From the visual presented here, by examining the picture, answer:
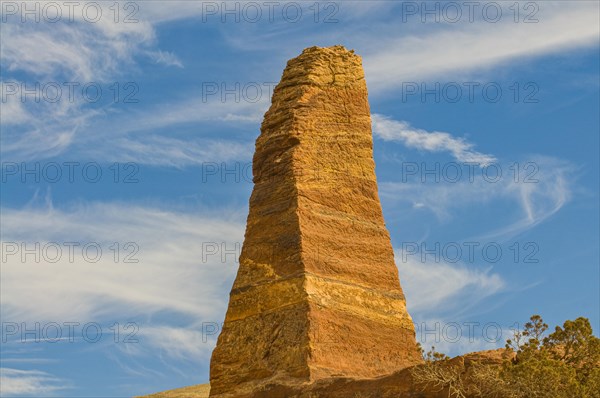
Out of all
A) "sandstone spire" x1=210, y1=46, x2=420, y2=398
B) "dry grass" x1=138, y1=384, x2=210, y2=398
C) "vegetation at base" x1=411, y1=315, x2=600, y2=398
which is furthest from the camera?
"dry grass" x1=138, y1=384, x2=210, y2=398

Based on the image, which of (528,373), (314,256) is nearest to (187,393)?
(314,256)

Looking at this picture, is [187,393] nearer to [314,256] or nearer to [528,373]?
[314,256]

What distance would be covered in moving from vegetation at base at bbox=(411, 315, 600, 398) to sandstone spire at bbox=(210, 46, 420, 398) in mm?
4824

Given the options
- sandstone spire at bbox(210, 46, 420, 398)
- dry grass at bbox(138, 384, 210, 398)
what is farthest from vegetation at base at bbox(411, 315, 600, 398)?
dry grass at bbox(138, 384, 210, 398)

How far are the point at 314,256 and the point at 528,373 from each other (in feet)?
30.7

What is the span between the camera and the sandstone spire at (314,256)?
3569cm

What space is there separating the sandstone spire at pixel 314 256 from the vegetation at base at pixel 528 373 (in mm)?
4824

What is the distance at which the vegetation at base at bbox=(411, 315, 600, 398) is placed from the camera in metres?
30.0

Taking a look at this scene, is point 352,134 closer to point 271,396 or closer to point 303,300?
point 303,300

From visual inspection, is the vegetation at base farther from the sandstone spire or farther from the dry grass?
the dry grass

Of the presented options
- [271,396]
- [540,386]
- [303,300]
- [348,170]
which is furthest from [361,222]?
[540,386]

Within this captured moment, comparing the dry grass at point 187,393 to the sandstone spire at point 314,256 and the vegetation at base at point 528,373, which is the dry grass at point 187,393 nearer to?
the sandstone spire at point 314,256

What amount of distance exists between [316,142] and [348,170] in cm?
153

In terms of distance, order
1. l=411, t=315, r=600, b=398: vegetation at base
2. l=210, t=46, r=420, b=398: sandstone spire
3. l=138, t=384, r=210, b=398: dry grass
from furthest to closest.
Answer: l=138, t=384, r=210, b=398: dry grass < l=210, t=46, r=420, b=398: sandstone spire < l=411, t=315, r=600, b=398: vegetation at base
